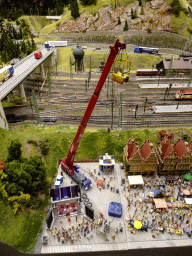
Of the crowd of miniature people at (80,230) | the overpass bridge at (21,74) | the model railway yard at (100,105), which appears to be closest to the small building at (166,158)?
the model railway yard at (100,105)

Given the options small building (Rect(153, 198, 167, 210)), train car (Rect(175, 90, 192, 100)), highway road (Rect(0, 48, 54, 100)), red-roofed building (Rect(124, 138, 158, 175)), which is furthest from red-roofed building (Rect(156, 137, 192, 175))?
highway road (Rect(0, 48, 54, 100))

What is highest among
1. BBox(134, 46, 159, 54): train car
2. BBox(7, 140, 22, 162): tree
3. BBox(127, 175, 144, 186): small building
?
BBox(134, 46, 159, 54): train car

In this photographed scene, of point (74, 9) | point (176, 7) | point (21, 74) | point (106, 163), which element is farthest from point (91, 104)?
point (74, 9)

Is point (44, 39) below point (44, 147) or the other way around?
the other way around

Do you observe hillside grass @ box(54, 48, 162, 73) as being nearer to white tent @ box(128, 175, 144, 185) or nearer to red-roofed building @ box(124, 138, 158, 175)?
red-roofed building @ box(124, 138, 158, 175)

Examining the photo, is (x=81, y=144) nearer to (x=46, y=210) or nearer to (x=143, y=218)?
(x=46, y=210)

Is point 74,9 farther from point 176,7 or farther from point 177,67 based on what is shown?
point 177,67

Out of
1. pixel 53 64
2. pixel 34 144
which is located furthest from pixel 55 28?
pixel 34 144
